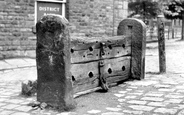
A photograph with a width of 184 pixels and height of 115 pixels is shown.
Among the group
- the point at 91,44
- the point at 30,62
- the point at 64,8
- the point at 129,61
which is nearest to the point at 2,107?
the point at 91,44

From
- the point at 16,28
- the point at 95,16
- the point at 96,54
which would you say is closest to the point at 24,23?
the point at 16,28

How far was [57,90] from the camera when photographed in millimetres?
5137

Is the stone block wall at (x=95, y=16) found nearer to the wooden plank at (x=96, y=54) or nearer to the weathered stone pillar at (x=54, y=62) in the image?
the wooden plank at (x=96, y=54)

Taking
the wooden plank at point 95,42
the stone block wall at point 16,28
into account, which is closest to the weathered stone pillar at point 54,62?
the wooden plank at point 95,42

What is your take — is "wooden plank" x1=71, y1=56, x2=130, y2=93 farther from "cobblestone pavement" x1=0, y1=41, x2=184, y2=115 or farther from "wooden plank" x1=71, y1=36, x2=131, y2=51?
"wooden plank" x1=71, y1=36, x2=131, y2=51

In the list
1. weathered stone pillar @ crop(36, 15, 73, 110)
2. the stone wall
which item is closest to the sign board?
the stone wall

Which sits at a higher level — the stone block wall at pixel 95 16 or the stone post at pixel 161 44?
the stone block wall at pixel 95 16

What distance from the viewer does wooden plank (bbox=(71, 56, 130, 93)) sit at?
5.82 meters

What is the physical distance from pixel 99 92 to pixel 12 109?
6.20ft

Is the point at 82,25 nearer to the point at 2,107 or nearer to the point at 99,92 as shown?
the point at 99,92

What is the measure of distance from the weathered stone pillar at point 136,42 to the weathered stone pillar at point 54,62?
2776 millimetres

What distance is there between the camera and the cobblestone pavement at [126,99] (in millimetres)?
5000

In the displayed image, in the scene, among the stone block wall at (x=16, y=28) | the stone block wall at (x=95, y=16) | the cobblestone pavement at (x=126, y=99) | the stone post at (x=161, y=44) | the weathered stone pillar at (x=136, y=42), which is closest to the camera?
the cobblestone pavement at (x=126, y=99)

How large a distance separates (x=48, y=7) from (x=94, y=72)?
5.59 m
